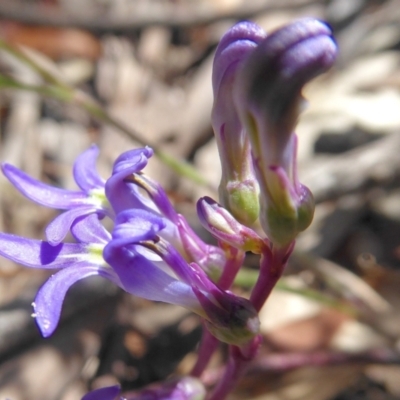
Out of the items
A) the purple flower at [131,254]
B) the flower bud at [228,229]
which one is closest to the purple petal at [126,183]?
the purple flower at [131,254]

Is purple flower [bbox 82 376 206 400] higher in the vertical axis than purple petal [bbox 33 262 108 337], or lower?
lower

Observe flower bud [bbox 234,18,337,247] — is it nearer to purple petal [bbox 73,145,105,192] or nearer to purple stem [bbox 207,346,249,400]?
purple stem [bbox 207,346,249,400]

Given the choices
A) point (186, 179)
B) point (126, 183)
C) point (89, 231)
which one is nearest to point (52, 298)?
point (89, 231)

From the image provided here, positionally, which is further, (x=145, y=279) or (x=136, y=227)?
(x=145, y=279)

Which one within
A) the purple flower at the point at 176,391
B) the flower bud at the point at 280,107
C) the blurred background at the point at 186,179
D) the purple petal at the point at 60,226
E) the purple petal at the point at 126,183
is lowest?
the blurred background at the point at 186,179

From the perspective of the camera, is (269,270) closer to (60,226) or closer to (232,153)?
(232,153)

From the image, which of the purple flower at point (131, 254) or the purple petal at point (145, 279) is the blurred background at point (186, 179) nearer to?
the purple flower at point (131, 254)

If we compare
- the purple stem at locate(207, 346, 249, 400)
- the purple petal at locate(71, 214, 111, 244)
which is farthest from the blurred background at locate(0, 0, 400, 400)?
the purple petal at locate(71, 214, 111, 244)
